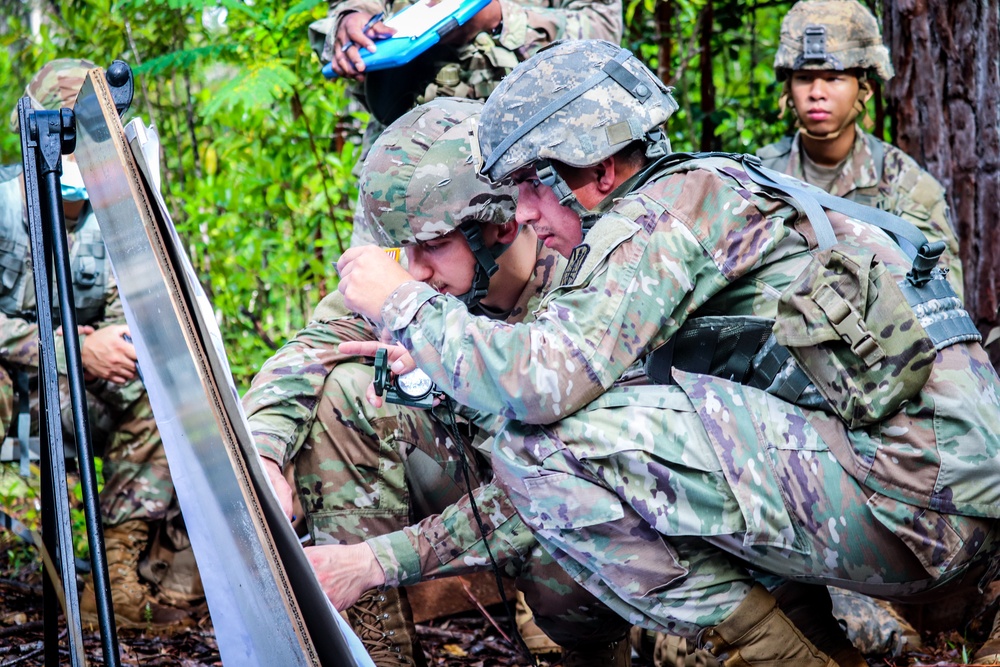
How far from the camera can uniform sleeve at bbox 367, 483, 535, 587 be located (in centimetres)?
256

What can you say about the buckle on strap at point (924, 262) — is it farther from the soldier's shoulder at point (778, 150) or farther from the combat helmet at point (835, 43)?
the soldier's shoulder at point (778, 150)

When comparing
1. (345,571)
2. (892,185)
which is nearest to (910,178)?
(892,185)

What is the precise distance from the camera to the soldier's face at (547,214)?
2.48 metres

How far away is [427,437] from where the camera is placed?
294 centimetres

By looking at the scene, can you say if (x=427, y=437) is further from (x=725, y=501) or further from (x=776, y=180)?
(x=776, y=180)

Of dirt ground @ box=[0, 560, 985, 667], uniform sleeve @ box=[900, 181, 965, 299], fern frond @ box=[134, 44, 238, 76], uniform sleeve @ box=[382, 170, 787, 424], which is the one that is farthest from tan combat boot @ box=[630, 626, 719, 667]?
fern frond @ box=[134, 44, 238, 76]

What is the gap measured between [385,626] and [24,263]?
2560mm

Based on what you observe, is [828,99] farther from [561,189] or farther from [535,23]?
[561,189]

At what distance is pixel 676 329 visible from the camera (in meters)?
2.25

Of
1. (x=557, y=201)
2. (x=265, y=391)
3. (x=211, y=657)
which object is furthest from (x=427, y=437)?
(x=211, y=657)

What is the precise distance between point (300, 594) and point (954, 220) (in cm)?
356

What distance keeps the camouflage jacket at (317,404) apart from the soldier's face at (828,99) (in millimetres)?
2185

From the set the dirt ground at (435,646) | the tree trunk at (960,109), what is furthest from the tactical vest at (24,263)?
the tree trunk at (960,109)

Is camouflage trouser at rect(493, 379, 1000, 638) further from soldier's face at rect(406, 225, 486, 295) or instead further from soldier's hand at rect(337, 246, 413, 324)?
soldier's face at rect(406, 225, 486, 295)
